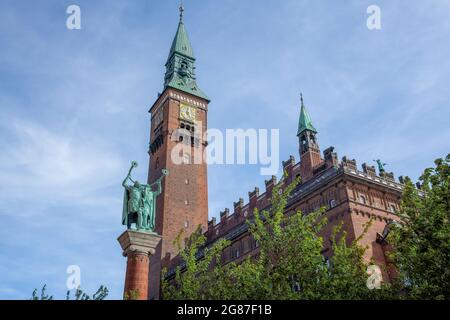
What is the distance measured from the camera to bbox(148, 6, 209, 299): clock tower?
54.3m

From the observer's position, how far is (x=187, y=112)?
6469cm

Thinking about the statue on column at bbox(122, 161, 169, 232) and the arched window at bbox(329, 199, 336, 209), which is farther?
the arched window at bbox(329, 199, 336, 209)

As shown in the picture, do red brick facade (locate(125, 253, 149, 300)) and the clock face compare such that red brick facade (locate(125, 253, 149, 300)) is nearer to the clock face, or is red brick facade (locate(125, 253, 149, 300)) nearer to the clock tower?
the clock tower

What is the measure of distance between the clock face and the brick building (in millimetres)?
169

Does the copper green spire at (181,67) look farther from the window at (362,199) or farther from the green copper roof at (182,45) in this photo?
the window at (362,199)

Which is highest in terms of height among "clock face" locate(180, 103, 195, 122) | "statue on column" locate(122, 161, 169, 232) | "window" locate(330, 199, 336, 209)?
"clock face" locate(180, 103, 195, 122)

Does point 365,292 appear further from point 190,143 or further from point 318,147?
point 190,143

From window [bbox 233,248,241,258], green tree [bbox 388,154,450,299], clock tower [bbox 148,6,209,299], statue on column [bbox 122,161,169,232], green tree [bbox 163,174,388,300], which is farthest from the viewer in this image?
clock tower [bbox 148,6,209,299]

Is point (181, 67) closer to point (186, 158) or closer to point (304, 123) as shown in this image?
point (186, 158)

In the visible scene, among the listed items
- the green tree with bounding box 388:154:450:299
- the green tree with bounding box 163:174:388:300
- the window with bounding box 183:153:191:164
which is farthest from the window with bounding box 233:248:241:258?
the green tree with bounding box 388:154:450:299

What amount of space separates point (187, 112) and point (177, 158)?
8598 mm

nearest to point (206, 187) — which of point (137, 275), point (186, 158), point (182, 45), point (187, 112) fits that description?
point (186, 158)
